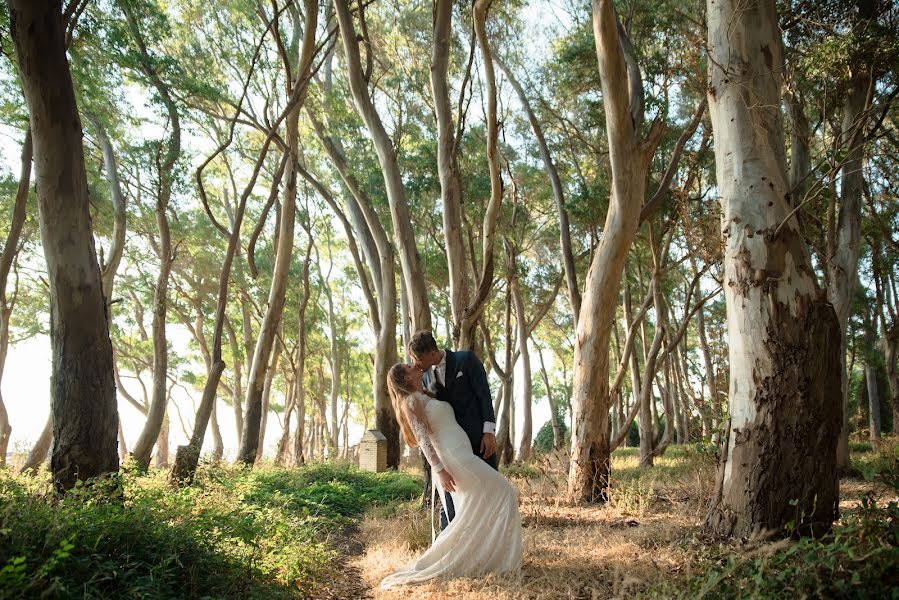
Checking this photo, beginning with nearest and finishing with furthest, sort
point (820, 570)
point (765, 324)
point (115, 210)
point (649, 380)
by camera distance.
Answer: point (820, 570) < point (765, 324) < point (649, 380) < point (115, 210)

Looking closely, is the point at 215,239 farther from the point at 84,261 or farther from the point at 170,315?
the point at 84,261

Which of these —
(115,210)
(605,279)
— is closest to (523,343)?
(605,279)

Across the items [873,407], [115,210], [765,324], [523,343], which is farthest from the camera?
[873,407]

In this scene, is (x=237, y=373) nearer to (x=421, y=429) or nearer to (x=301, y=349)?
(x=301, y=349)

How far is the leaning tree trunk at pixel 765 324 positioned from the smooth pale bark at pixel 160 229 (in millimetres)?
9167

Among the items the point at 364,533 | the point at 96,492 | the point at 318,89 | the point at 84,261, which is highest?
the point at 318,89

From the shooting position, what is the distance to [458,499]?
15.1ft

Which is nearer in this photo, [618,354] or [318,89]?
[318,89]

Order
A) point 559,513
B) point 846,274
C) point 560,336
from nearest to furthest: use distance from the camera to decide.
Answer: point 559,513
point 846,274
point 560,336

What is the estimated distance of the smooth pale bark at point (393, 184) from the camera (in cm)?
844

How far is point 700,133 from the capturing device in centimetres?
1477

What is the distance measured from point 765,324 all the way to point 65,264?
5.74 meters

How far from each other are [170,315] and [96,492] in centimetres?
1874

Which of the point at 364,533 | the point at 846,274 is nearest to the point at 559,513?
the point at 364,533
